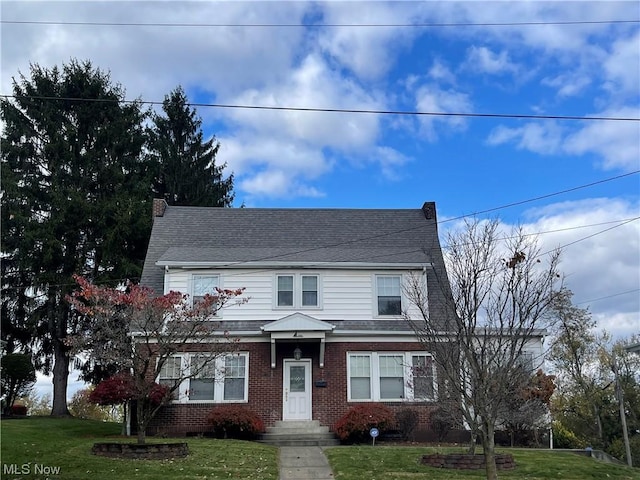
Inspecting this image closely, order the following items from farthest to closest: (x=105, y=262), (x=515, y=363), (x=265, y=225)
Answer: (x=105, y=262) < (x=265, y=225) < (x=515, y=363)

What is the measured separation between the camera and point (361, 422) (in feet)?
62.4

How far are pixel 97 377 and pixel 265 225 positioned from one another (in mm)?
11719

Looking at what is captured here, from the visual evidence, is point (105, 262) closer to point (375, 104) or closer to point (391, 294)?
point (391, 294)

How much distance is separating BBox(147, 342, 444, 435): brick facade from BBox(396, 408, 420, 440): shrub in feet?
2.15

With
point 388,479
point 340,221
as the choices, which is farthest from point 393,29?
point 340,221

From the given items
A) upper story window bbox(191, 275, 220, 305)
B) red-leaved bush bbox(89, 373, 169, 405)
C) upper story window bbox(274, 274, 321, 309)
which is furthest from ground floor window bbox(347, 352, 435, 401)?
red-leaved bush bbox(89, 373, 169, 405)

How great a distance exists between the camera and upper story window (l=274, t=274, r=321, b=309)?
73.2 ft

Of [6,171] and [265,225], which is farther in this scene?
[6,171]

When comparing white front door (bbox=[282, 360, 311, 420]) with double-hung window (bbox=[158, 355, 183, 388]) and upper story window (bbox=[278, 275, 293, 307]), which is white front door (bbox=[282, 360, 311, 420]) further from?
double-hung window (bbox=[158, 355, 183, 388])

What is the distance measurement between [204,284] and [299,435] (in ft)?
20.9

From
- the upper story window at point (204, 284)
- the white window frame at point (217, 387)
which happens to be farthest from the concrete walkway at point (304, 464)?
the upper story window at point (204, 284)

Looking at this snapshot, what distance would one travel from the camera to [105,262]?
91.8ft

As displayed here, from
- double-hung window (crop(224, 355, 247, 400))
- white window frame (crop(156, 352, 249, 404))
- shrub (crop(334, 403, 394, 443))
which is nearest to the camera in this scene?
shrub (crop(334, 403, 394, 443))

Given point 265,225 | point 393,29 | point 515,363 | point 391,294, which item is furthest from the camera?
point 265,225
